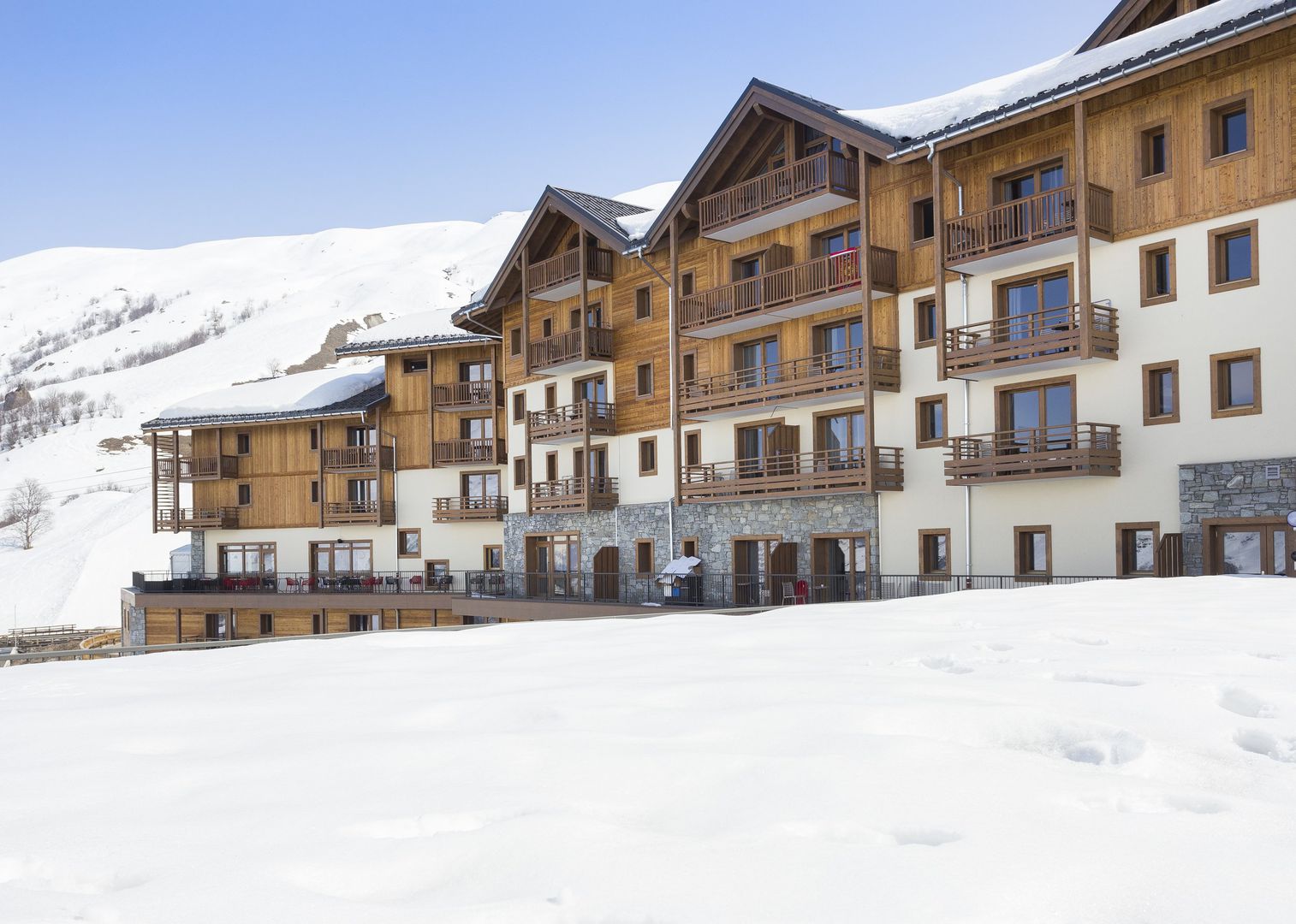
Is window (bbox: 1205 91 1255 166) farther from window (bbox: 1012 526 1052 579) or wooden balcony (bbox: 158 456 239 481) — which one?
wooden balcony (bbox: 158 456 239 481)

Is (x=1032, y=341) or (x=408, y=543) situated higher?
(x=1032, y=341)

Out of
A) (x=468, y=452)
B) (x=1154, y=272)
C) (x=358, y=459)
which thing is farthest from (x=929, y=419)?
(x=358, y=459)

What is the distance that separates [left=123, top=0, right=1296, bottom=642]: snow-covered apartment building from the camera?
18875 mm

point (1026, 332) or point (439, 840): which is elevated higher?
point (1026, 332)

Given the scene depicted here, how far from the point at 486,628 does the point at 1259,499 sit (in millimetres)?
14451

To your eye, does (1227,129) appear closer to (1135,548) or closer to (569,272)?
(1135,548)

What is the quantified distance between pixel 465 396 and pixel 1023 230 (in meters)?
23.1

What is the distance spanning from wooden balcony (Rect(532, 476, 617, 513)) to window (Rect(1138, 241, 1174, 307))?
1592 centimetres

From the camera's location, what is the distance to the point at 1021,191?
22234mm

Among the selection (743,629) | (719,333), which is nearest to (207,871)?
(743,629)

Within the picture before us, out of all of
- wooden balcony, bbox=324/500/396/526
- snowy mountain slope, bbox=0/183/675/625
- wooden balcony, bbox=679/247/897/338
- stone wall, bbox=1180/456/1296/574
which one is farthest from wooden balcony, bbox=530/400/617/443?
snowy mountain slope, bbox=0/183/675/625

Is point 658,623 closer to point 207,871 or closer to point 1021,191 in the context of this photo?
point 207,871

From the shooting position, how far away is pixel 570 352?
32.2 meters

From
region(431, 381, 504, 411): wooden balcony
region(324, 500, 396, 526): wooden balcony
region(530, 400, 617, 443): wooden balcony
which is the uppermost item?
region(431, 381, 504, 411): wooden balcony
